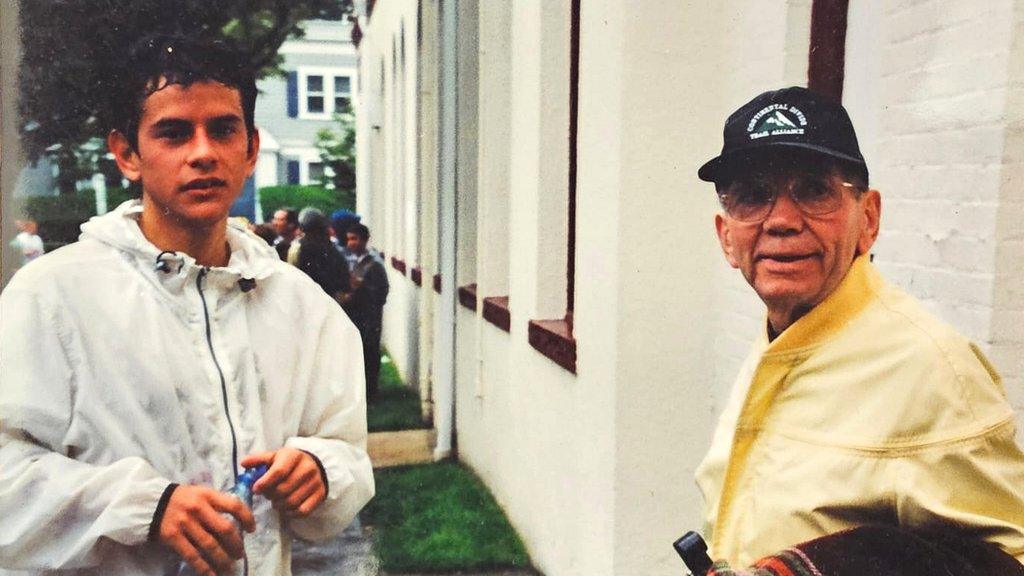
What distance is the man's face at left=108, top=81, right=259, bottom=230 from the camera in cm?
178

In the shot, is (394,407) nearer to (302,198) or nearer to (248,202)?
(302,198)

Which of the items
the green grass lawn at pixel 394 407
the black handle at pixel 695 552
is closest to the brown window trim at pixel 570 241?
the black handle at pixel 695 552

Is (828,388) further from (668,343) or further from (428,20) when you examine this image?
(428,20)

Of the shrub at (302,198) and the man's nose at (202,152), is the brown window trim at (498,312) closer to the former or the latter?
the shrub at (302,198)

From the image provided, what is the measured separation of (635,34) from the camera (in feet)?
10.5

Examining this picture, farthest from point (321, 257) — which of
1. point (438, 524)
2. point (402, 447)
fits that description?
point (438, 524)

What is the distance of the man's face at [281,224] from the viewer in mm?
3954

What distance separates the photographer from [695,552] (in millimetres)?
1294

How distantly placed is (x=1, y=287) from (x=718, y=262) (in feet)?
7.38

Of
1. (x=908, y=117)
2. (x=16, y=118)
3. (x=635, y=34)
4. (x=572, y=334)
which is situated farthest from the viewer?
(x=572, y=334)

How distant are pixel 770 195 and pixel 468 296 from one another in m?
5.11

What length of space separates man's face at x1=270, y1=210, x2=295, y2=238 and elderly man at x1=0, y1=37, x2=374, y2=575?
1.91m

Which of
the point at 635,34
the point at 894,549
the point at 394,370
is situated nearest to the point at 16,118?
the point at 635,34

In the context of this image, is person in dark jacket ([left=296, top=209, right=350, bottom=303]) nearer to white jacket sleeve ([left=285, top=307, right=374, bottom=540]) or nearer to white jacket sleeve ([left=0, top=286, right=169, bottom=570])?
white jacket sleeve ([left=285, top=307, right=374, bottom=540])
